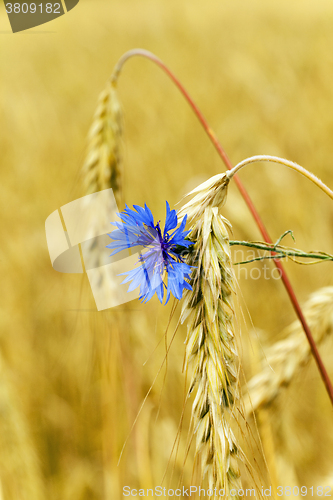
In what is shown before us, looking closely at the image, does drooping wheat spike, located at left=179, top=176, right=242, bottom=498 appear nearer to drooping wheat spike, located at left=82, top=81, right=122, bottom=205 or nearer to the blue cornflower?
the blue cornflower

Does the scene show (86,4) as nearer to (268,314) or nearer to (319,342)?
(268,314)

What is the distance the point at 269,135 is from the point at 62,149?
41.0 inches

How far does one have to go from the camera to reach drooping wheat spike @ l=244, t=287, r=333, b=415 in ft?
2.06

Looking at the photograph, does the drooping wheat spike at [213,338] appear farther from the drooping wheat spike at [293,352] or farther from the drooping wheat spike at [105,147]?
the drooping wheat spike at [105,147]

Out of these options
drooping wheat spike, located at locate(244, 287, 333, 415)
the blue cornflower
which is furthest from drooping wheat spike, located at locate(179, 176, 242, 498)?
drooping wheat spike, located at locate(244, 287, 333, 415)

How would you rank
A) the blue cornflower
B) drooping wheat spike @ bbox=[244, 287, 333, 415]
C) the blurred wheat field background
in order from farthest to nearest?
the blurred wheat field background, drooping wheat spike @ bbox=[244, 287, 333, 415], the blue cornflower

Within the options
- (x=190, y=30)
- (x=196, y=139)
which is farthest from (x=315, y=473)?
(x=190, y=30)

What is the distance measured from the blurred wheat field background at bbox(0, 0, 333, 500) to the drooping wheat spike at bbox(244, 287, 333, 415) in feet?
0.13

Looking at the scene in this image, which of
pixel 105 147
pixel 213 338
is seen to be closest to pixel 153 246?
pixel 213 338

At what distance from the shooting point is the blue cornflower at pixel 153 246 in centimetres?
33

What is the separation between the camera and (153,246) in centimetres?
37

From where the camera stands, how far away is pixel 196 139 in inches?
64.1

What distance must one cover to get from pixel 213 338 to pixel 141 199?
42.3 inches

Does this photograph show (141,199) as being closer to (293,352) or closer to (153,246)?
(293,352)
